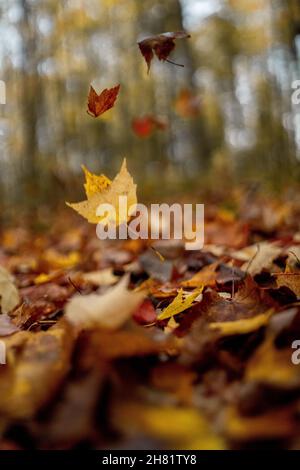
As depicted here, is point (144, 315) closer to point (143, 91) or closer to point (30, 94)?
point (30, 94)

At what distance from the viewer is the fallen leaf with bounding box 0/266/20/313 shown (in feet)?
4.09

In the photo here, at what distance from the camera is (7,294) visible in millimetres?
1263

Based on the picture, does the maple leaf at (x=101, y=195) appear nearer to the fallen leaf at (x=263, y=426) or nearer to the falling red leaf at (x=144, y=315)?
the falling red leaf at (x=144, y=315)

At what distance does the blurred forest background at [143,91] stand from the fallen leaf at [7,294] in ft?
A: 6.30

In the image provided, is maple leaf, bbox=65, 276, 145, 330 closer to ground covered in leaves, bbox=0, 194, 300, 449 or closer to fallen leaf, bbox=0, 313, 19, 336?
ground covered in leaves, bbox=0, 194, 300, 449

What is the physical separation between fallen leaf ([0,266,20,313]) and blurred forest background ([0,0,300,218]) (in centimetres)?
192

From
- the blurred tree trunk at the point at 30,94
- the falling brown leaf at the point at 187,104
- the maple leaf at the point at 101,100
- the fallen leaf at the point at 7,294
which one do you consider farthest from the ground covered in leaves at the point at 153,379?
the blurred tree trunk at the point at 30,94

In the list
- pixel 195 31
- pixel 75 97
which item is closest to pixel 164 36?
pixel 195 31

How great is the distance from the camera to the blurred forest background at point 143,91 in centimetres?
531

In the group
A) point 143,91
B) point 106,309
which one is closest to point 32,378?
point 106,309

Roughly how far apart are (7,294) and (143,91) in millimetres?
15076

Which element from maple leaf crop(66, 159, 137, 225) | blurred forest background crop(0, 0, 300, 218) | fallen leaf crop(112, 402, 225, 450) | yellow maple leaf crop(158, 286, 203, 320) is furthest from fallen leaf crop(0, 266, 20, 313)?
blurred forest background crop(0, 0, 300, 218)

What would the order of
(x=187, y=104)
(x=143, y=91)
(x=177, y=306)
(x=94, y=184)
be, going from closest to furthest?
(x=177, y=306) < (x=94, y=184) < (x=187, y=104) < (x=143, y=91)
